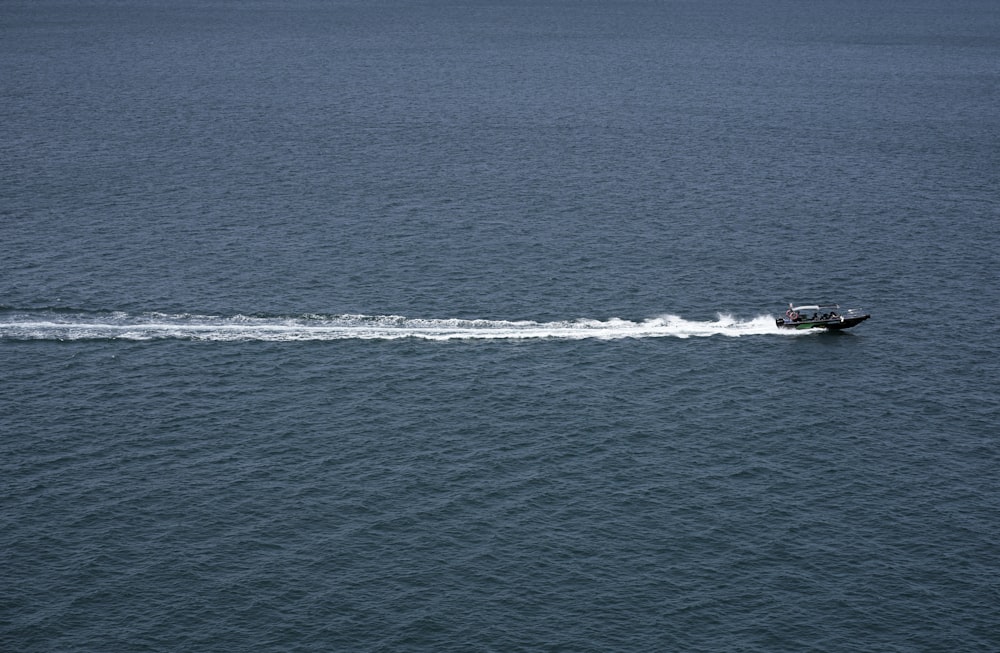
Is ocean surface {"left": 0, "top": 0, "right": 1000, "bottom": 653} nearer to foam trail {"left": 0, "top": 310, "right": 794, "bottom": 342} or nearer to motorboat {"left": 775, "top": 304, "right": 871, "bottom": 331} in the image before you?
foam trail {"left": 0, "top": 310, "right": 794, "bottom": 342}

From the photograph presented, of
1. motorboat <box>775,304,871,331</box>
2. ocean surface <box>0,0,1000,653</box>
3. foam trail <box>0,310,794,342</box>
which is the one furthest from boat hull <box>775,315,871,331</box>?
ocean surface <box>0,0,1000,653</box>

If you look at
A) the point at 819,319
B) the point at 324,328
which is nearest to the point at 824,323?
the point at 819,319

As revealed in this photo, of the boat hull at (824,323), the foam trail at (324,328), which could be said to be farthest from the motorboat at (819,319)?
the foam trail at (324,328)

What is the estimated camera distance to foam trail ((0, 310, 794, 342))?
172 meters

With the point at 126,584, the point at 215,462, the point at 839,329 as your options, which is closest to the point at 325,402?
the point at 215,462

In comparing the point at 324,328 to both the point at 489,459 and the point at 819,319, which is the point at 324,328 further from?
the point at 819,319

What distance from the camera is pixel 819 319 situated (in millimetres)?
174750

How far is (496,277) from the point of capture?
641 feet

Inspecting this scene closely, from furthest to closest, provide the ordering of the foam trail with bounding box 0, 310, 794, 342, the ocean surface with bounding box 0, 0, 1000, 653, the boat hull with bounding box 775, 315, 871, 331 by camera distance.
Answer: the boat hull with bounding box 775, 315, 871, 331 < the foam trail with bounding box 0, 310, 794, 342 < the ocean surface with bounding box 0, 0, 1000, 653

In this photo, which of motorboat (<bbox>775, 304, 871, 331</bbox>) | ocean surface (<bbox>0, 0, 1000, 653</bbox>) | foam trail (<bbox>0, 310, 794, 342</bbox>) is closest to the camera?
ocean surface (<bbox>0, 0, 1000, 653</bbox>)

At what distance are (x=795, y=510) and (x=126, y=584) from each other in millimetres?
71088

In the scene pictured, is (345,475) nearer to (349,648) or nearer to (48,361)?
(349,648)

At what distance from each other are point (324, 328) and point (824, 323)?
73.6 meters

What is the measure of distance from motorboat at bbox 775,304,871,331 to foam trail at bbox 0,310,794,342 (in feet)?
7.50
